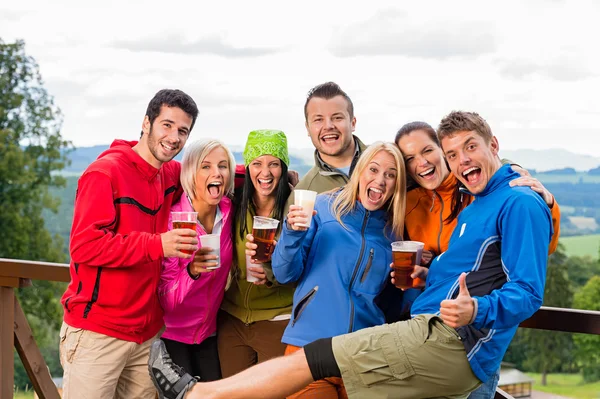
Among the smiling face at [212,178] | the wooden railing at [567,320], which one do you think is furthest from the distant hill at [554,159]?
the smiling face at [212,178]

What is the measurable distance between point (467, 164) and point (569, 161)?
4266cm

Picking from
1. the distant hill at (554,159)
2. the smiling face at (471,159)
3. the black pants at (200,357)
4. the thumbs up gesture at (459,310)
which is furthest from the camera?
the distant hill at (554,159)

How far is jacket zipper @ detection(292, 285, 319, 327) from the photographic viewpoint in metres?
2.80

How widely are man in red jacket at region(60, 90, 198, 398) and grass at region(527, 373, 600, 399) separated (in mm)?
35629

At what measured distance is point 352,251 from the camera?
2.83 meters

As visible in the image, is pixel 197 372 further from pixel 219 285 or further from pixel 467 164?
pixel 467 164

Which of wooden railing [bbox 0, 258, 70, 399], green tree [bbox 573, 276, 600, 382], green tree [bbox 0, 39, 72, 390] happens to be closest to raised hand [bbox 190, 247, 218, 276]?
wooden railing [bbox 0, 258, 70, 399]

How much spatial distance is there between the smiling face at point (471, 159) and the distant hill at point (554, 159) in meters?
38.7

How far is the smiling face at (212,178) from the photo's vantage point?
123 inches

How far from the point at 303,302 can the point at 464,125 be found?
0.97 meters

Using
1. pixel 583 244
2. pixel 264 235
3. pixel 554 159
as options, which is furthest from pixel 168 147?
pixel 554 159

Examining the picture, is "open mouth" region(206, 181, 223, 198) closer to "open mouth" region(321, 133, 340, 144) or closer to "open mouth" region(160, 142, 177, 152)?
"open mouth" region(160, 142, 177, 152)

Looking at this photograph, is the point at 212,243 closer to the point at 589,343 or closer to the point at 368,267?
the point at 368,267

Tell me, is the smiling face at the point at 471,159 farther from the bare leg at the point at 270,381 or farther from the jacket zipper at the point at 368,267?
the bare leg at the point at 270,381
